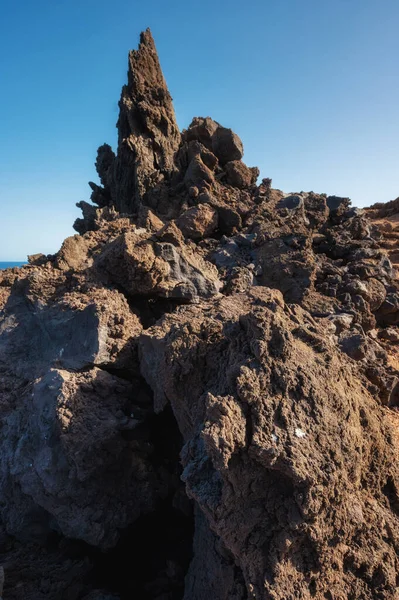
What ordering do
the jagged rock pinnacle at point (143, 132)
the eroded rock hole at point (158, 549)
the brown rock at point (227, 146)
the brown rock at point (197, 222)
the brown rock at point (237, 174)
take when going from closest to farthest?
the eroded rock hole at point (158, 549)
the brown rock at point (197, 222)
the brown rock at point (237, 174)
the brown rock at point (227, 146)
the jagged rock pinnacle at point (143, 132)

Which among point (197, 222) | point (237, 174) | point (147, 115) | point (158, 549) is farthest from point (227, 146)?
point (158, 549)

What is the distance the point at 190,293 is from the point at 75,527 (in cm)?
250

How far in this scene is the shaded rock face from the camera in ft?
7.57

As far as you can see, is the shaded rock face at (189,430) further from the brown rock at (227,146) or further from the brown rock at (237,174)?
the brown rock at (227,146)

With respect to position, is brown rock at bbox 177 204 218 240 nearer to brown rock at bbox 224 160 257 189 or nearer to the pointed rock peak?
brown rock at bbox 224 160 257 189

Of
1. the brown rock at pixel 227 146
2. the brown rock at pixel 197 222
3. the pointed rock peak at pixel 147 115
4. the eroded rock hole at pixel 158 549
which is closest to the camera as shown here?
the eroded rock hole at pixel 158 549

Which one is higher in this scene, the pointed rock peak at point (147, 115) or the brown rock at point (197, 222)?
the pointed rock peak at point (147, 115)

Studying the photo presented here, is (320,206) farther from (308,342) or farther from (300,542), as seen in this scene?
(300,542)

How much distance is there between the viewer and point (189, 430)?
2.99 meters

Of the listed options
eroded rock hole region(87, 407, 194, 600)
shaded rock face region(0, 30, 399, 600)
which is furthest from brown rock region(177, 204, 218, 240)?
eroded rock hole region(87, 407, 194, 600)

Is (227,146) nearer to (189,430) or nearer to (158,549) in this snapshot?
(189,430)

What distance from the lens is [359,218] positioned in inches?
319

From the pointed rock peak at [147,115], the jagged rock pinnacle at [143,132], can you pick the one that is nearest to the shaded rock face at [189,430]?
the jagged rock pinnacle at [143,132]

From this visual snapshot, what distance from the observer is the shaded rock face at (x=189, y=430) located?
2307 mm
